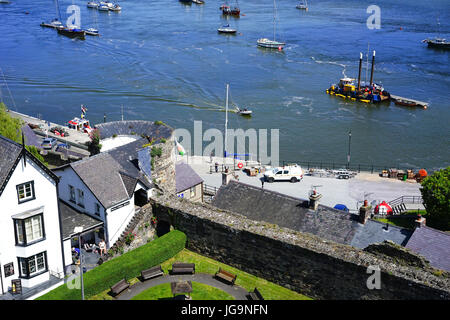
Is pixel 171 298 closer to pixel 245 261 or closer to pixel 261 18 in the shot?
pixel 245 261

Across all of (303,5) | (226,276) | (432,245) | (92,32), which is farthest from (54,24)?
(432,245)

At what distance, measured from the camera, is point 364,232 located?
32.0 m

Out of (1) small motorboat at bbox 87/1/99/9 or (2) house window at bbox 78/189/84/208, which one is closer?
(2) house window at bbox 78/189/84/208

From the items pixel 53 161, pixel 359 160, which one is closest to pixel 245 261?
pixel 53 161

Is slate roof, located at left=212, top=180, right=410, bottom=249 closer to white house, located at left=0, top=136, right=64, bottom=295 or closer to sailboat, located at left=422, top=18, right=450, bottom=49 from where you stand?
white house, located at left=0, top=136, right=64, bottom=295

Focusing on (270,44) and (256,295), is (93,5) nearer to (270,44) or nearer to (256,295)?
(270,44)

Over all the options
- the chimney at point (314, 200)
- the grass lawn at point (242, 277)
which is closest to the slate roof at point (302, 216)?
the chimney at point (314, 200)

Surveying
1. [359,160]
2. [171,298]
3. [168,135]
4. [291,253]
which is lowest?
[359,160]

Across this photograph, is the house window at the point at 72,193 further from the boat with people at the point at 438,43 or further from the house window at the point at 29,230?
the boat with people at the point at 438,43

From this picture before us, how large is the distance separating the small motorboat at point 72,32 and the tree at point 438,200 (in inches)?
4650

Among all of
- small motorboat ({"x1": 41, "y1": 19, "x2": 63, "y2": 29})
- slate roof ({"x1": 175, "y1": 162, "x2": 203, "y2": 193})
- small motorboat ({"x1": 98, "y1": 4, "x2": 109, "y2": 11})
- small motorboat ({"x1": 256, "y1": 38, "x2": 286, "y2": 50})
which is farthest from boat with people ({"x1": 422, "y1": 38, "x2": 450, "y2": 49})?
small motorboat ({"x1": 98, "y1": 4, "x2": 109, "y2": 11})

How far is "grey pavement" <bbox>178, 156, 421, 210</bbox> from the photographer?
4953 cm

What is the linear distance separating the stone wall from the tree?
53.7 ft
